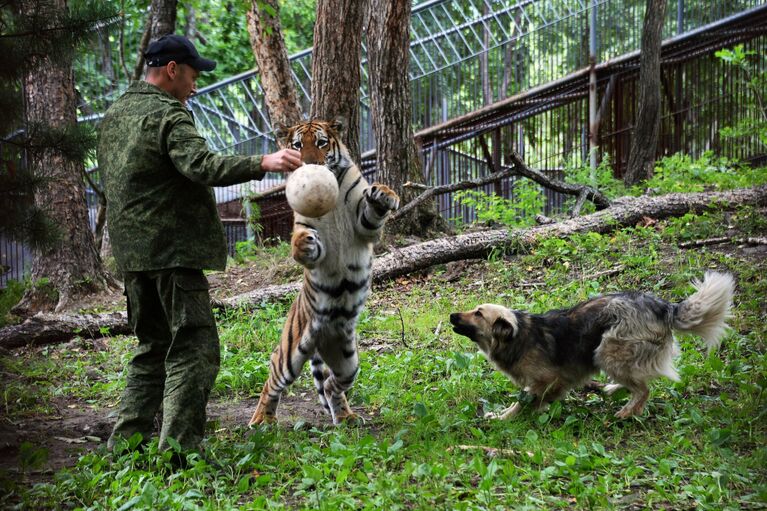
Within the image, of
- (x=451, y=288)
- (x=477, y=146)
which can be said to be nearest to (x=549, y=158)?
(x=477, y=146)

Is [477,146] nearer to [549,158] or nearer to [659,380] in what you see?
[549,158]

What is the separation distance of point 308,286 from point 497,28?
606 inches

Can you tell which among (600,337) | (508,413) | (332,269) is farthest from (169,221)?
(600,337)

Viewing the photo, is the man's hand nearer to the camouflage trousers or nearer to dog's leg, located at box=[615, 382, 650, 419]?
the camouflage trousers

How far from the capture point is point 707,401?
235 inches

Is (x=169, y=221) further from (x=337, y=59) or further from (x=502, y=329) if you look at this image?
(x=337, y=59)

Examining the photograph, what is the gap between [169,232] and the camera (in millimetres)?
5250

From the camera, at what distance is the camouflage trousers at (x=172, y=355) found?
523cm

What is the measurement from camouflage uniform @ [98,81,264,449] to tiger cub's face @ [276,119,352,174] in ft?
2.34

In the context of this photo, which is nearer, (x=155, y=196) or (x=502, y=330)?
(x=155, y=196)

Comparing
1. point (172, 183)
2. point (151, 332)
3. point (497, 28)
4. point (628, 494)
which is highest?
point (497, 28)

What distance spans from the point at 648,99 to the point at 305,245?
1162 centimetres

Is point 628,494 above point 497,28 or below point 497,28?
below

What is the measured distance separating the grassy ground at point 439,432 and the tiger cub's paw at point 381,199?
1.62m
